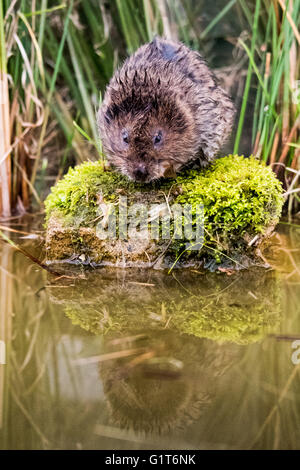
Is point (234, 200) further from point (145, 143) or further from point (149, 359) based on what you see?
point (149, 359)

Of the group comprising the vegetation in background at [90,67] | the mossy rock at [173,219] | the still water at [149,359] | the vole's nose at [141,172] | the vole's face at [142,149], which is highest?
the vegetation in background at [90,67]

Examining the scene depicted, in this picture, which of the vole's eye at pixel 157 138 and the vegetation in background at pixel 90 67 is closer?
the vole's eye at pixel 157 138

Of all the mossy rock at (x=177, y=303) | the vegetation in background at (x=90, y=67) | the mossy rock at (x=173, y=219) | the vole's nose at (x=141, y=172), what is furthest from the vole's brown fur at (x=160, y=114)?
the mossy rock at (x=177, y=303)

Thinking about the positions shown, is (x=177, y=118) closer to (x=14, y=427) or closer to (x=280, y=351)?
(x=280, y=351)

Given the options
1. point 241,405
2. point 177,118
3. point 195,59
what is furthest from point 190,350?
point 195,59

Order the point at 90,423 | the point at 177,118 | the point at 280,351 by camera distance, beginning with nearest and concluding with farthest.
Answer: the point at 90,423 → the point at 280,351 → the point at 177,118

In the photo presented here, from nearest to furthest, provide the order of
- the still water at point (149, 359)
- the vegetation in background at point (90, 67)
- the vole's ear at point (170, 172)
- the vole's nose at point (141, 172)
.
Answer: the still water at point (149, 359) < the vole's nose at point (141, 172) < the vole's ear at point (170, 172) < the vegetation in background at point (90, 67)

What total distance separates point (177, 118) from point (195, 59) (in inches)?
24.9

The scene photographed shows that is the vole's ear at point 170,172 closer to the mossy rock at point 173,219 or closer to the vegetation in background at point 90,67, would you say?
the mossy rock at point 173,219

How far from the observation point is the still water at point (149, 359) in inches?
58.0

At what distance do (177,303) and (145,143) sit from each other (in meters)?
0.95

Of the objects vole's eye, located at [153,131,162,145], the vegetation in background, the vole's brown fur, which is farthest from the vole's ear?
the vegetation in background

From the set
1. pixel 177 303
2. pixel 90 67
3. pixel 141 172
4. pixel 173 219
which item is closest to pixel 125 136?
pixel 141 172
